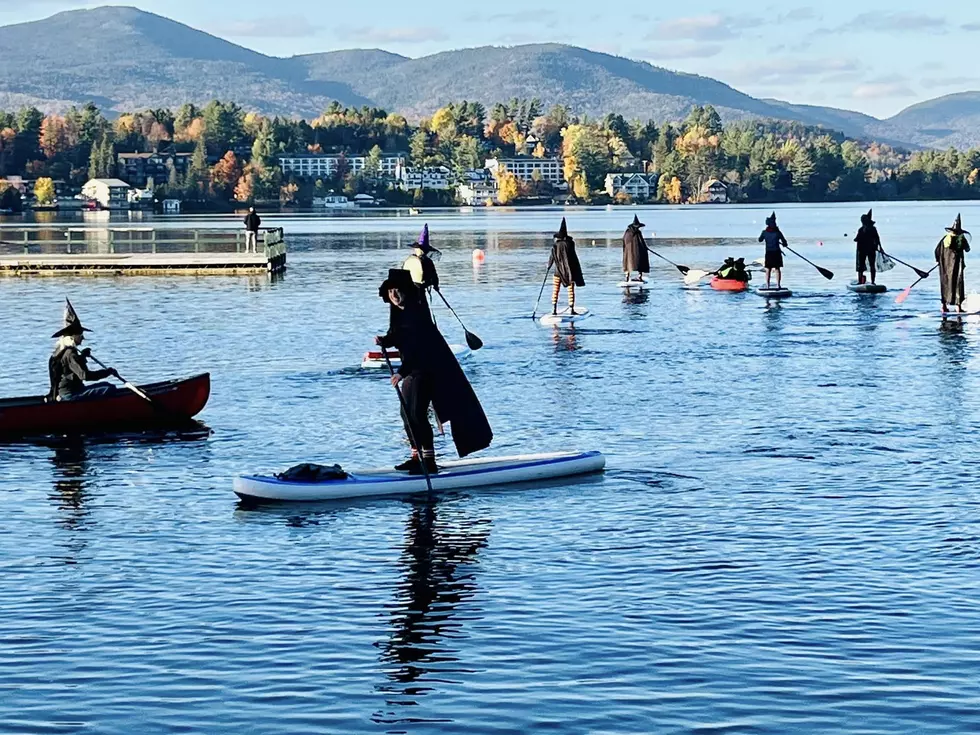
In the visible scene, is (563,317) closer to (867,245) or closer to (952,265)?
(952,265)

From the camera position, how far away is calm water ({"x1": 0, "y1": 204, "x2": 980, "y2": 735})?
1194 cm

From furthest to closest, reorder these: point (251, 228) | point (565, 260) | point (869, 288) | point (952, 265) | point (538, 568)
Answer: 1. point (251, 228)
2. point (869, 288)
3. point (565, 260)
4. point (952, 265)
5. point (538, 568)

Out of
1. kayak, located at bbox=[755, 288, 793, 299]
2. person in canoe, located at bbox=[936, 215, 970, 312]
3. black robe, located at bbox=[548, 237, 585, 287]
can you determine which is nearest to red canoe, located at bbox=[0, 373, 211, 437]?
black robe, located at bbox=[548, 237, 585, 287]

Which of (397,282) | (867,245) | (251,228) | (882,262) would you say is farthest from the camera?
(251,228)

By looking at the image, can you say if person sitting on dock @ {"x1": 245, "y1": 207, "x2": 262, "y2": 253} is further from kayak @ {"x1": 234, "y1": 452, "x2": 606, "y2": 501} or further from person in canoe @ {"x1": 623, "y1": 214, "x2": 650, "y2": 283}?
kayak @ {"x1": 234, "y1": 452, "x2": 606, "y2": 501}

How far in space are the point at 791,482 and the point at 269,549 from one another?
654 cm

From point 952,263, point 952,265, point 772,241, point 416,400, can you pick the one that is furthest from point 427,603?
point 772,241

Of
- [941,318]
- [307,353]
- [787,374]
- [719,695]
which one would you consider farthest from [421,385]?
[941,318]

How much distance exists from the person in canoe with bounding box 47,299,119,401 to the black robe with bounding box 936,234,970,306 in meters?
21.5

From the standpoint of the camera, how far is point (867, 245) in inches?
1959

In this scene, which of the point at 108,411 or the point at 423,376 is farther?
the point at 108,411

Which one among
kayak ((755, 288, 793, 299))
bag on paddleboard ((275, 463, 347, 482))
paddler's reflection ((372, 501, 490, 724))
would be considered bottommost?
paddler's reflection ((372, 501, 490, 724))

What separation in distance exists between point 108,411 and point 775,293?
3023cm

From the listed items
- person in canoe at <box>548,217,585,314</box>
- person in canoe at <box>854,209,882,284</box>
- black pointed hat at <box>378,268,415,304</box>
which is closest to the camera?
black pointed hat at <box>378,268,415,304</box>
